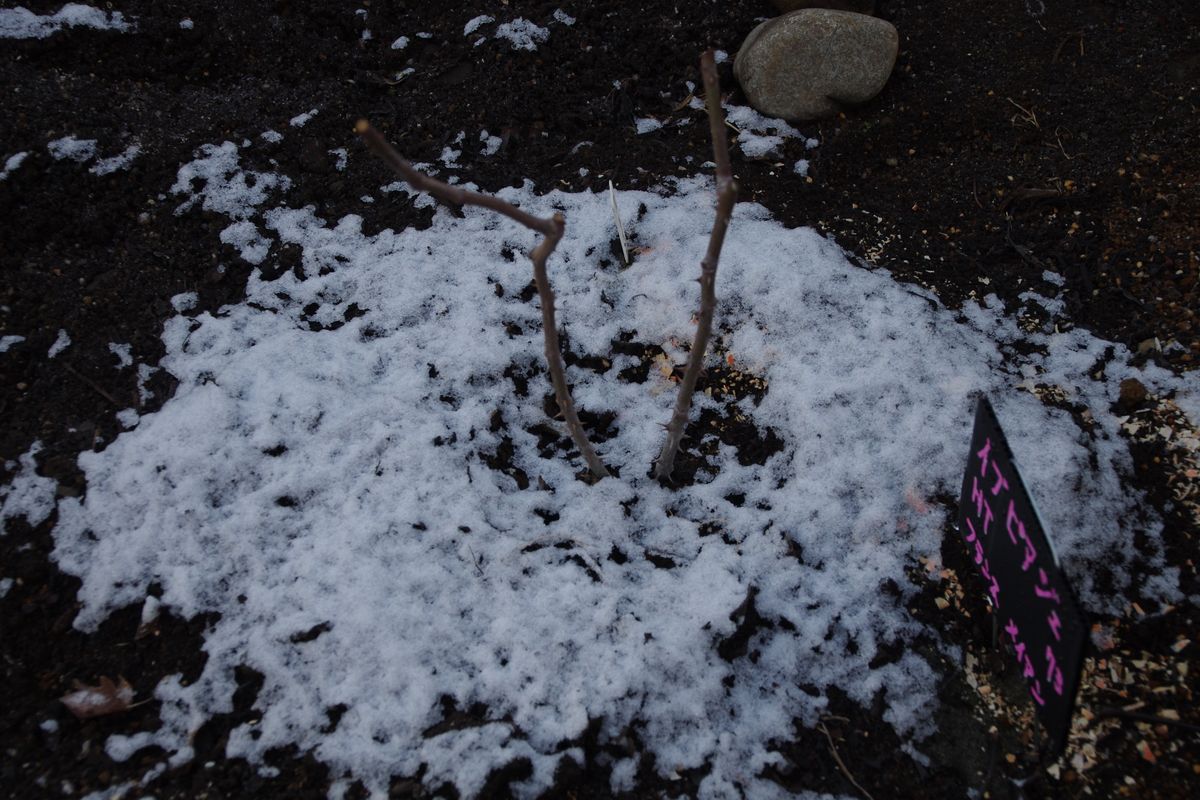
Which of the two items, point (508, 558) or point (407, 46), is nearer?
point (508, 558)

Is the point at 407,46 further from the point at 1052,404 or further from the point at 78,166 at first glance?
the point at 1052,404

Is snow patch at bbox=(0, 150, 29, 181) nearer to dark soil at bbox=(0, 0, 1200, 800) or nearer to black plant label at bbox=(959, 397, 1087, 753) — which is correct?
dark soil at bbox=(0, 0, 1200, 800)

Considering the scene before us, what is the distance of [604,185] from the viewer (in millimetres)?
3068

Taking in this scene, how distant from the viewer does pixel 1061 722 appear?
1.45 metres

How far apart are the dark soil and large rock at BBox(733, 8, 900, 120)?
119 millimetres

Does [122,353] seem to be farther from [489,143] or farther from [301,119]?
[489,143]

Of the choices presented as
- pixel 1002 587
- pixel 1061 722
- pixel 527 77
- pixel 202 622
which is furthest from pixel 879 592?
pixel 527 77

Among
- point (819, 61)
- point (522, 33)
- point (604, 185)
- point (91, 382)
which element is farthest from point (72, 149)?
point (819, 61)

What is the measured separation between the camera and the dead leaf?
1.84 metres

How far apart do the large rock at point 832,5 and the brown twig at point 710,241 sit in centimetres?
215

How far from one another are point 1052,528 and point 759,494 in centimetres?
82

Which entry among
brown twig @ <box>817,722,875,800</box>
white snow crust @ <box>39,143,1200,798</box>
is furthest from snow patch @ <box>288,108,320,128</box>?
brown twig @ <box>817,722,875,800</box>

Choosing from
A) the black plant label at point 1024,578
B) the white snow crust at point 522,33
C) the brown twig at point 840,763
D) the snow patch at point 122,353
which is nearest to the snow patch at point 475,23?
the white snow crust at point 522,33

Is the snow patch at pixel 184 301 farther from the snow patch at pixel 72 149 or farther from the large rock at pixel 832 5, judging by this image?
the large rock at pixel 832 5
